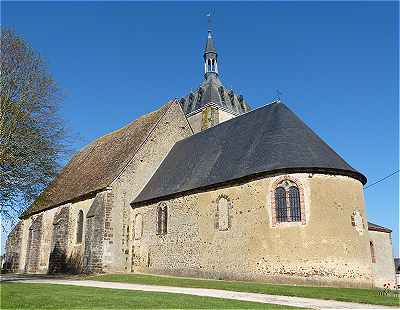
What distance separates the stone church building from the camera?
16391 millimetres

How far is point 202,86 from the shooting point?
1583 inches

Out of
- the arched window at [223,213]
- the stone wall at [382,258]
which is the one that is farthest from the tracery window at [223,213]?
the stone wall at [382,258]

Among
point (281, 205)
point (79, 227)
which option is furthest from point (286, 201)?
point (79, 227)

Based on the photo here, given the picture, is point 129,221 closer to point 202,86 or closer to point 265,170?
point 265,170

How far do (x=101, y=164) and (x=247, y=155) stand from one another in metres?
12.1

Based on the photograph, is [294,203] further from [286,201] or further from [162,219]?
[162,219]

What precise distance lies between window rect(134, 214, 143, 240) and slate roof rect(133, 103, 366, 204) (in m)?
1.00

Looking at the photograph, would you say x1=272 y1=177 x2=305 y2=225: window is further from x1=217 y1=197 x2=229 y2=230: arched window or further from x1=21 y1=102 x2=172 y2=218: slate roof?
x1=21 y1=102 x2=172 y2=218: slate roof

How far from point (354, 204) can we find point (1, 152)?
14.9 metres

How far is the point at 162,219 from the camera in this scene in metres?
21.8

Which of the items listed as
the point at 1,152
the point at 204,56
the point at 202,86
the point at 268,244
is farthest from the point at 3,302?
the point at 204,56

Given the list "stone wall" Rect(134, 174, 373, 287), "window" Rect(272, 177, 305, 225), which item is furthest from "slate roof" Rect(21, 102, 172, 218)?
"window" Rect(272, 177, 305, 225)

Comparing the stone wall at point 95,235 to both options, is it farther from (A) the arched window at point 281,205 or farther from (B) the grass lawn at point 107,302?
(B) the grass lawn at point 107,302

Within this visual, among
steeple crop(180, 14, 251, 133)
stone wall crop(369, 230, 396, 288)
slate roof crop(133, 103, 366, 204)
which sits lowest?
stone wall crop(369, 230, 396, 288)
